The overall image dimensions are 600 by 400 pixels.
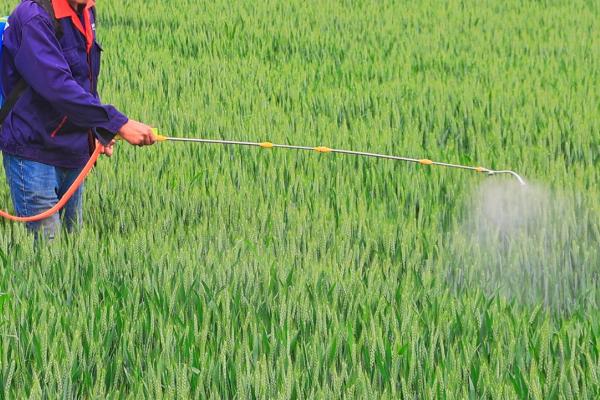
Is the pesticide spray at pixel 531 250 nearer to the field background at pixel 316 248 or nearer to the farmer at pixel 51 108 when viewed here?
the field background at pixel 316 248

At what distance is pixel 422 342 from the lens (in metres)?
2.80

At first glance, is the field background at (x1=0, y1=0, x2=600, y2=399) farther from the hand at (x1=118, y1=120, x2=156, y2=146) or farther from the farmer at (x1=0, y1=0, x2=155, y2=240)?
the hand at (x1=118, y1=120, x2=156, y2=146)

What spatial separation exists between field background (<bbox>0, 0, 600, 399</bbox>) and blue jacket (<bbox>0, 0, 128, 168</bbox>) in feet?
1.04

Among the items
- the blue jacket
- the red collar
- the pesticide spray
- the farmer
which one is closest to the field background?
the pesticide spray

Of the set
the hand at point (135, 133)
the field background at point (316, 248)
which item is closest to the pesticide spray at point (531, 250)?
the field background at point (316, 248)

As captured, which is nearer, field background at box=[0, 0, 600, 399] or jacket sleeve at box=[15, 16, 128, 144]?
field background at box=[0, 0, 600, 399]

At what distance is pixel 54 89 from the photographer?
354 cm

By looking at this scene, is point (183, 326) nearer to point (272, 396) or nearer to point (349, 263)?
point (272, 396)

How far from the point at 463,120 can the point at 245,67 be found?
2.15m

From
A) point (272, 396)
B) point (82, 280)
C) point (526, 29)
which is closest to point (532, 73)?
point (526, 29)

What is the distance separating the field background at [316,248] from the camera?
2.67m

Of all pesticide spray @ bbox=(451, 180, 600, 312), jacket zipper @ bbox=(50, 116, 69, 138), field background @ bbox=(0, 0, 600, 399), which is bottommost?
pesticide spray @ bbox=(451, 180, 600, 312)

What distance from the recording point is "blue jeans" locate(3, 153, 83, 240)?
147 inches

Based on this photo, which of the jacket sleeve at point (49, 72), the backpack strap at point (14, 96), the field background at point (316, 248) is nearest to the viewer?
the field background at point (316, 248)
